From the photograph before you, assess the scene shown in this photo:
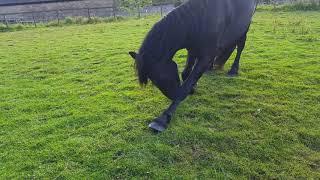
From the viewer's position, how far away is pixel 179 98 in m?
5.35

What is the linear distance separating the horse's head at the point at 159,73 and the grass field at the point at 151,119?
662 mm

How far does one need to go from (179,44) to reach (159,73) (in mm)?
630

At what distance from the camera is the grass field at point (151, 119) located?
4.43 m

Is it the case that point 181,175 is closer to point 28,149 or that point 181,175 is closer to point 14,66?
point 28,149

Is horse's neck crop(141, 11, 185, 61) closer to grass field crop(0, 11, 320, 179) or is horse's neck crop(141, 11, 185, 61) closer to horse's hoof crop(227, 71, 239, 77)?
grass field crop(0, 11, 320, 179)

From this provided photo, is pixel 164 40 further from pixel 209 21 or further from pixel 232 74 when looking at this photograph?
pixel 232 74

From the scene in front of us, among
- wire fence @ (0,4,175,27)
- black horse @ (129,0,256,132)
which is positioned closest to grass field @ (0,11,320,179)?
black horse @ (129,0,256,132)

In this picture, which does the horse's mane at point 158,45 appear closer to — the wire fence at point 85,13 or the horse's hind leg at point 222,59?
the horse's hind leg at point 222,59

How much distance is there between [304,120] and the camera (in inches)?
218

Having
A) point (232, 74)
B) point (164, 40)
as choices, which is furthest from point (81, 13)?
point (164, 40)

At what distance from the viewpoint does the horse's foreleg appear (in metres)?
5.23

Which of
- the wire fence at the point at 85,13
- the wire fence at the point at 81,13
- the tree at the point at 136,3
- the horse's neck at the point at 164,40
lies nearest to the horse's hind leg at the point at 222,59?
the horse's neck at the point at 164,40

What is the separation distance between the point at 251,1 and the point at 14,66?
6.82 m

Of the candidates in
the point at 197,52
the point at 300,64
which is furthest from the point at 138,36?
the point at 197,52
